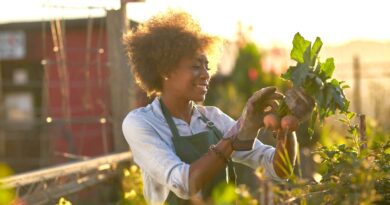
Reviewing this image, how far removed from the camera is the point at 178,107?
3453mm

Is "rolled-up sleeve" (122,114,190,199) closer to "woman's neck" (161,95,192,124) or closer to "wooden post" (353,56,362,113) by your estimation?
"woman's neck" (161,95,192,124)

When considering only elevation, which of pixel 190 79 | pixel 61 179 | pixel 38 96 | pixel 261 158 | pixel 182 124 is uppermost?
pixel 190 79

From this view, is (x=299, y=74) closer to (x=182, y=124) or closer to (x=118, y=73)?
(x=182, y=124)

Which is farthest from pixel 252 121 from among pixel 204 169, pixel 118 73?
pixel 118 73

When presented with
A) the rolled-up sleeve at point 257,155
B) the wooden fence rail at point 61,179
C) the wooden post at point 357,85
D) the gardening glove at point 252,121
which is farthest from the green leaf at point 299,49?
the wooden post at point 357,85

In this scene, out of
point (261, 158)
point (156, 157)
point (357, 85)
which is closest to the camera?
point (156, 157)

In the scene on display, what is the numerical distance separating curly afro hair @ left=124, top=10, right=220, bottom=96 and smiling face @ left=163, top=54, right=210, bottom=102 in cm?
3

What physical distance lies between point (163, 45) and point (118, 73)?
3.10 m

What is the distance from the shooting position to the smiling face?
3311 mm

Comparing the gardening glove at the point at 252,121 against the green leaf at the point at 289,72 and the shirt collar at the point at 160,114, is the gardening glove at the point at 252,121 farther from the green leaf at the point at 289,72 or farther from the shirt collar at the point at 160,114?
the shirt collar at the point at 160,114

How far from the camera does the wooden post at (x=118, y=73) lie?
6328 mm

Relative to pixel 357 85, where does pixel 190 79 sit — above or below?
above

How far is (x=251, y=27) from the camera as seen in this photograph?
15109 millimetres

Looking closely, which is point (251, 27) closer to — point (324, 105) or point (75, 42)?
point (75, 42)
